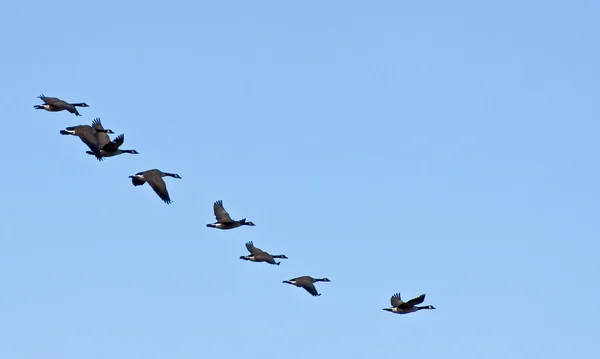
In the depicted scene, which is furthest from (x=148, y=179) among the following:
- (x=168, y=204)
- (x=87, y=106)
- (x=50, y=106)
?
(x=87, y=106)

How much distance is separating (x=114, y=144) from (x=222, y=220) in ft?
28.2

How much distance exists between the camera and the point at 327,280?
76.7 meters

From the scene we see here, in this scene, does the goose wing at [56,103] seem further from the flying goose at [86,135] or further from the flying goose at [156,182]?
the flying goose at [156,182]

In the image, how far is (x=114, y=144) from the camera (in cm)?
6356

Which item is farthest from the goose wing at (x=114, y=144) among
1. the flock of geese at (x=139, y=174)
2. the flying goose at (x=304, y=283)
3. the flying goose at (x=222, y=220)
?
the flying goose at (x=304, y=283)

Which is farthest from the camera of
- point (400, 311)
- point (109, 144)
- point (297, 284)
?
point (297, 284)

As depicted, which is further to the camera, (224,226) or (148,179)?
(224,226)

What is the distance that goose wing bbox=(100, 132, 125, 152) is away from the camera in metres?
63.3

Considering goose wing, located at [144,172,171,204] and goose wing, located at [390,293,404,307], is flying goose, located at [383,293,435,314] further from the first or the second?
goose wing, located at [144,172,171,204]

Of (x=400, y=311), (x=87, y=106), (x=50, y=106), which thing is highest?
(x=87, y=106)

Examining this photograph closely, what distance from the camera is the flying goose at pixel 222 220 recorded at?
69.8 meters

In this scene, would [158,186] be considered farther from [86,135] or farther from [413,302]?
[413,302]

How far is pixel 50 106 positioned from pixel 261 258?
44.6ft

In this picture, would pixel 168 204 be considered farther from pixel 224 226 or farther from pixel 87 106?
pixel 87 106
